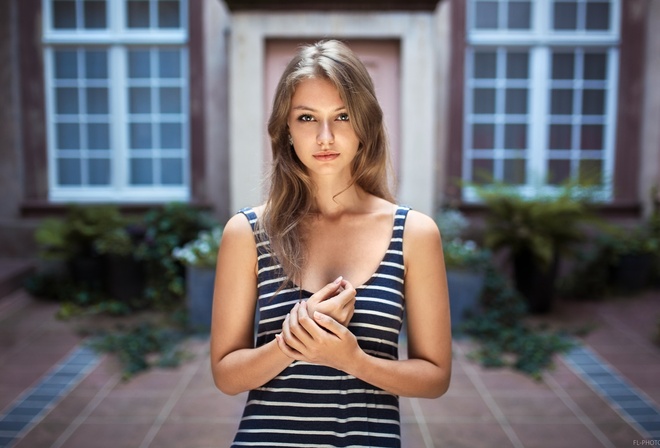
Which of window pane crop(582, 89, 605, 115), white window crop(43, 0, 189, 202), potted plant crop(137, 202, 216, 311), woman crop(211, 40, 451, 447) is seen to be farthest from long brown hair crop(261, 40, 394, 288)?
window pane crop(582, 89, 605, 115)

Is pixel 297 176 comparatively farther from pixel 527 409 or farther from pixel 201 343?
pixel 201 343

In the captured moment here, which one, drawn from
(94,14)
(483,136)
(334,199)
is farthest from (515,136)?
(334,199)

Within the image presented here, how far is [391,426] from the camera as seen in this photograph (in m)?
1.36

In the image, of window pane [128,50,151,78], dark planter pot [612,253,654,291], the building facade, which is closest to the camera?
dark planter pot [612,253,654,291]

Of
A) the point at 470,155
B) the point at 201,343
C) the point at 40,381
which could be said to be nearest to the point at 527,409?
the point at 201,343

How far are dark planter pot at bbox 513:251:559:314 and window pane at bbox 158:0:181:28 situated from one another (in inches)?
165

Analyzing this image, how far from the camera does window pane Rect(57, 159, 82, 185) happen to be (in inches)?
265

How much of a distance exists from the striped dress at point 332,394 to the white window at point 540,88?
17.6 feet

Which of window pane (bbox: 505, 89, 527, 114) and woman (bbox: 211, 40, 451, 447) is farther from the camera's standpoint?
window pane (bbox: 505, 89, 527, 114)

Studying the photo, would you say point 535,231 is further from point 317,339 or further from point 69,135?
point 69,135

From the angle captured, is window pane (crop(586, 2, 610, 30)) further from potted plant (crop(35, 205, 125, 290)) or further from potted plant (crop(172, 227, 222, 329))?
potted plant (crop(35, 205, 125, 290))

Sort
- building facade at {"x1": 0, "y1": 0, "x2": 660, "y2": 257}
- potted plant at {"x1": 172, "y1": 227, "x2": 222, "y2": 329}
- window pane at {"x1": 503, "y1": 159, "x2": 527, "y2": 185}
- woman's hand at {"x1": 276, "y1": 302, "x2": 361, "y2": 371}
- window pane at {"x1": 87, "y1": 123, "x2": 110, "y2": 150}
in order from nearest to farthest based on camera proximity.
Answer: woman's hand at {"x1": 276, "y1": 302, "x2": 361, "y2": 371}, potted plant at {"x1": 172, "y1": 227, "x2": 222, "y2": 329}, window pane at {"x1": 503, "y1": 159, "x2": 527, "y2": 185}, building facade at {"x1": 0, "y1": 0, "x2": 660, "y2": 257}, window pane at {"x1": 87, "y1": 123, "x2": 110, "y2": 150}

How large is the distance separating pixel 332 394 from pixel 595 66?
631 cm

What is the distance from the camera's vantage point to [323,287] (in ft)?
4.25
